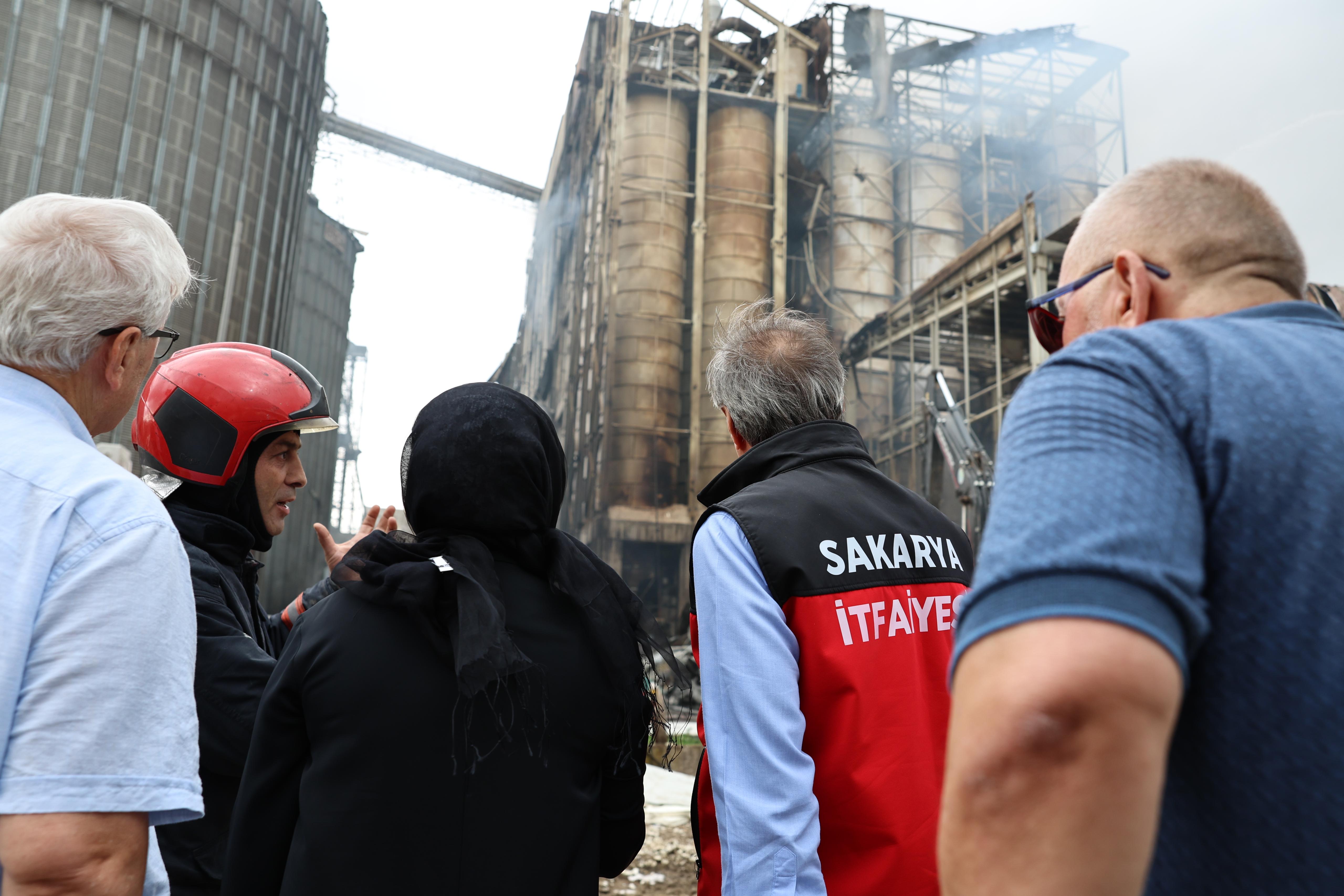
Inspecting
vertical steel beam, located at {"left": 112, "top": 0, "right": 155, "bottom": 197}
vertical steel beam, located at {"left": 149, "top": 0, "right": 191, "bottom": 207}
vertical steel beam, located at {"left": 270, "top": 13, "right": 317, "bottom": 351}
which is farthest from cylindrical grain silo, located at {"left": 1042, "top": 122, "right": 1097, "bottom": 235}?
vertical steel beam, located at {"left": 112, "top": 0, "right": 155, "bottom": 197}

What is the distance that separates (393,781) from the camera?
164cm

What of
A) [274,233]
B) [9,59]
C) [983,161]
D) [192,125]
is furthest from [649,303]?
[9,59]

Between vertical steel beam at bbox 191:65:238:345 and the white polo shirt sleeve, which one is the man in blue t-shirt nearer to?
the white polo shirt sleeve

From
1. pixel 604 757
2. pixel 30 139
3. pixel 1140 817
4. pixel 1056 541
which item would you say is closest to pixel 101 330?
pixel 604 757

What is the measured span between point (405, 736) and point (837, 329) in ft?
75.0

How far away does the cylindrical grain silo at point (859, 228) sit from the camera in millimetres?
24359

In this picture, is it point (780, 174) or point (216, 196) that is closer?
point (216, 196)

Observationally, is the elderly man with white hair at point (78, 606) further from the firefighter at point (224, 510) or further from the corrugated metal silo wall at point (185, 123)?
the corrugated metal silo wall at point (185, 123)

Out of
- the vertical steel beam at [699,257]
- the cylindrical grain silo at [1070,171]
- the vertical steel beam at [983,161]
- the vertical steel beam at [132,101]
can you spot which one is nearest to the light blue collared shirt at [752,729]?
the vertical steel beam at [132,101]

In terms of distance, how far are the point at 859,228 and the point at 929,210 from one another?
230 cm

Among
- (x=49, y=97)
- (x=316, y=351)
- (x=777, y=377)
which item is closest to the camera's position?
(x=777, y=377)

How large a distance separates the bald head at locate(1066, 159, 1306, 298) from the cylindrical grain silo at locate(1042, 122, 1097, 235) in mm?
27915

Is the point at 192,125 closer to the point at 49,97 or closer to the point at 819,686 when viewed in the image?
the point at 49,97

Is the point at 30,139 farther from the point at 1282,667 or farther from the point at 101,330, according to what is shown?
the point at 1282,667
